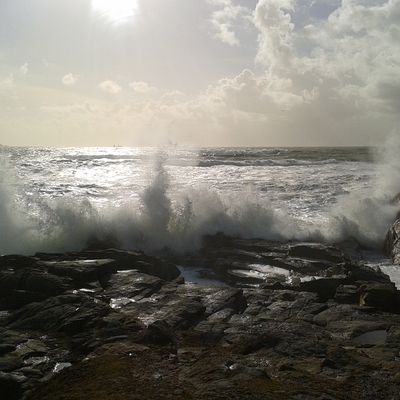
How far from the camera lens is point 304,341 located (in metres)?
5.68

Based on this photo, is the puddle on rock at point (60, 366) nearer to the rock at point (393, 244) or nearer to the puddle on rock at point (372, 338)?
the puddle on rock at point (372, 338)

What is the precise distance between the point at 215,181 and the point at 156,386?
25935 mm

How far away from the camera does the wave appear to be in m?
13.4

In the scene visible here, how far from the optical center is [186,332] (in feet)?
20.8

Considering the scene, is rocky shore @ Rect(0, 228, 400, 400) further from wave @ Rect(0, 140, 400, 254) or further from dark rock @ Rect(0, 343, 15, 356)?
wave @ Rect(0, 140, 400, 254)

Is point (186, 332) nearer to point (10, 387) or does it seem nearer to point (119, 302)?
point (119, 302)

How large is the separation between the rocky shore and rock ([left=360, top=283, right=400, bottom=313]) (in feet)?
0.07

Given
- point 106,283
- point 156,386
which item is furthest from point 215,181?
point 156,386

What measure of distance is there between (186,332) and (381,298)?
391cm

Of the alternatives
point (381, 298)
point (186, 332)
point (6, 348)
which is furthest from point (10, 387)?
point (381, 298)

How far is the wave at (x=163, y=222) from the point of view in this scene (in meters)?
13.4

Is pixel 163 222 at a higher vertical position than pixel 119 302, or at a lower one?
higher

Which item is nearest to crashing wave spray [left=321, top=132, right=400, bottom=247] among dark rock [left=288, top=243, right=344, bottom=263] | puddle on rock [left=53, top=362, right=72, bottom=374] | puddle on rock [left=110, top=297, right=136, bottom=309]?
dark rock [left=288, top=243, right=344, bottom=263]

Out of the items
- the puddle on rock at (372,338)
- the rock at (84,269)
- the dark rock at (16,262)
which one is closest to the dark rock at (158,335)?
the puddle on rock at (372,338)
